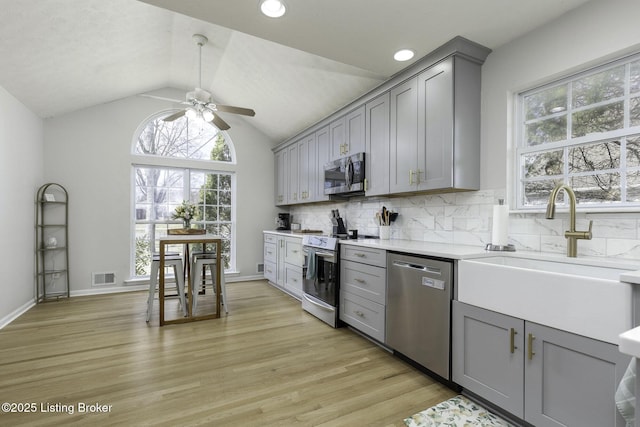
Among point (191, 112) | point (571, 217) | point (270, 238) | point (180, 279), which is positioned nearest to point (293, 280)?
point (270, 238)

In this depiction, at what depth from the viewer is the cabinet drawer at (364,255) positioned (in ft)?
8.72

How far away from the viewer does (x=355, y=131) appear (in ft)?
11.9

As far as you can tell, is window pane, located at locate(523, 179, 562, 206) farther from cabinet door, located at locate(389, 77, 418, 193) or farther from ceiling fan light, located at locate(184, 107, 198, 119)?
ceiling fan light, located at locate(184, 107, 198, 119)

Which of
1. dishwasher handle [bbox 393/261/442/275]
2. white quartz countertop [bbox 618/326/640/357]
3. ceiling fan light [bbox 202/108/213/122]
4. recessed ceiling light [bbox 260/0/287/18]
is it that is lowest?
dishwasher handle [bbox 393/261/442/275]

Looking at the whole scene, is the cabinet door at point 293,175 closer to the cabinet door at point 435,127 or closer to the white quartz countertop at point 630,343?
the cabinet door at point 435,127

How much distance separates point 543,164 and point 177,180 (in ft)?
16.6

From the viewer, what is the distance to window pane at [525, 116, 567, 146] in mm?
2172

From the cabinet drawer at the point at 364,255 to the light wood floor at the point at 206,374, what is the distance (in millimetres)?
768

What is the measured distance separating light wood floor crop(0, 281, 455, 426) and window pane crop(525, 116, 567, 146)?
1.93 meters

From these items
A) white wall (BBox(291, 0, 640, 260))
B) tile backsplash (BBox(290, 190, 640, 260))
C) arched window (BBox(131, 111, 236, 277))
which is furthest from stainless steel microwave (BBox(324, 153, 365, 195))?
arched window (BBox(131, 111, 236, 277))

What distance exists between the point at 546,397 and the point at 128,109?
586cm

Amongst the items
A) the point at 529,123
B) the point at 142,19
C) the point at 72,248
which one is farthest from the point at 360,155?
the point at 72,248

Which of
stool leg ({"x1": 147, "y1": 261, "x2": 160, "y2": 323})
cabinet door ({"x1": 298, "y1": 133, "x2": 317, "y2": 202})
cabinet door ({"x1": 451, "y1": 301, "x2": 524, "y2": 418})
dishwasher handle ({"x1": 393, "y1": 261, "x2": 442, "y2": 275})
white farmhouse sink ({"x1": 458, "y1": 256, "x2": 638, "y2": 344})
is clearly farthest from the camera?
cabinet door ({"x1": 298, "y1": 133, "x2": 317, "y2": 202})

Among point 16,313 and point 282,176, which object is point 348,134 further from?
point 16,313
